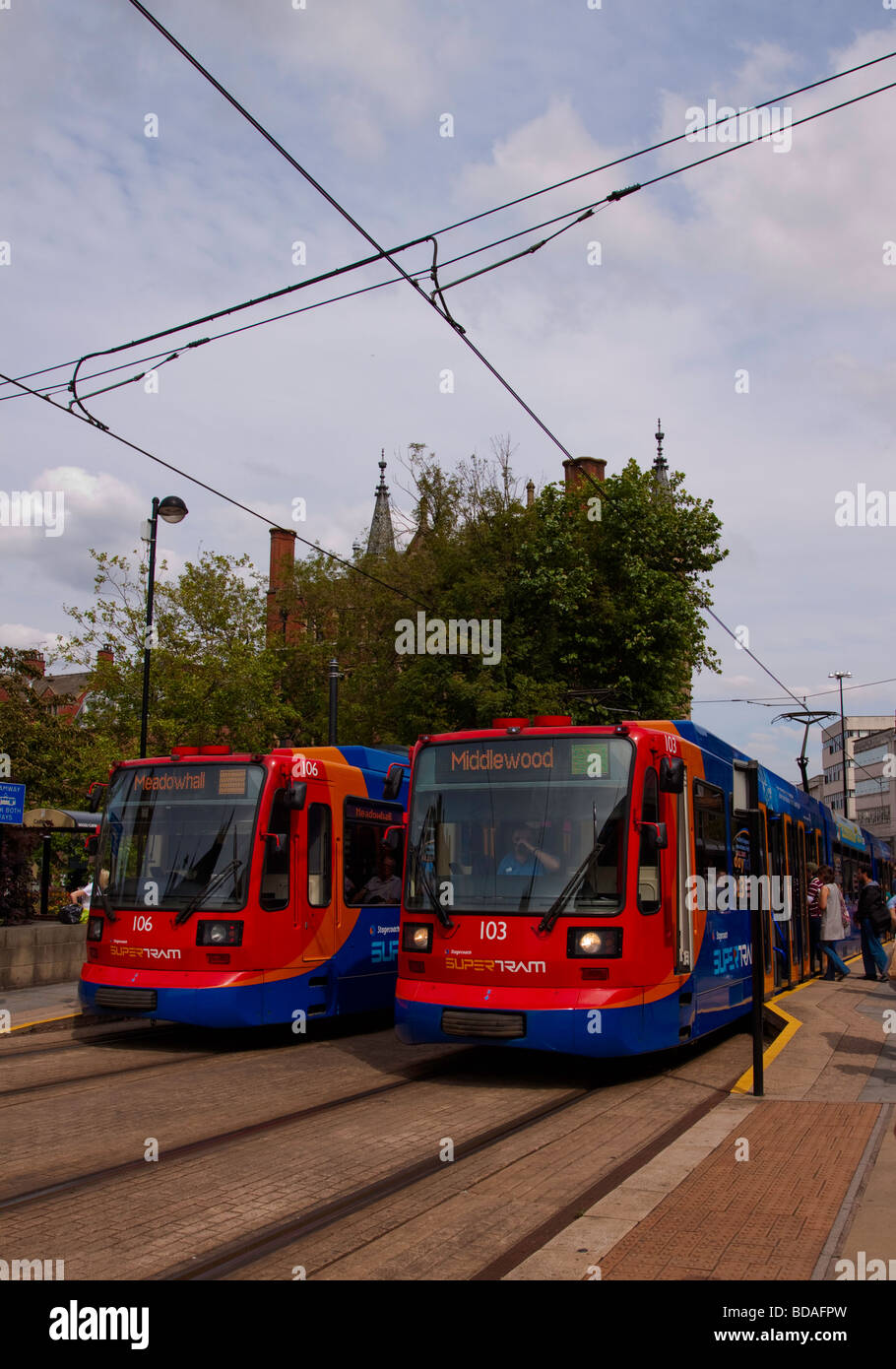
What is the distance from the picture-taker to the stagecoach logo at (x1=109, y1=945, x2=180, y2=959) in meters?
10.9

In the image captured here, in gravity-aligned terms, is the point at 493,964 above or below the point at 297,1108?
above

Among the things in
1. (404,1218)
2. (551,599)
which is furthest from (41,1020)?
(551,599)

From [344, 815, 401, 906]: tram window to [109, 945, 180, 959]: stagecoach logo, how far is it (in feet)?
6.99

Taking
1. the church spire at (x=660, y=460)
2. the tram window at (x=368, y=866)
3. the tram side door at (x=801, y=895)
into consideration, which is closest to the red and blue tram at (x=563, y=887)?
the tram window at (x=368, y=866)

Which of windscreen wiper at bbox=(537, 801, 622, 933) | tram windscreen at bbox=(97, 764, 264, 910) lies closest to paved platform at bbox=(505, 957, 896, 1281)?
windscreen wiper at bbox=(537, 801, 622, 933)

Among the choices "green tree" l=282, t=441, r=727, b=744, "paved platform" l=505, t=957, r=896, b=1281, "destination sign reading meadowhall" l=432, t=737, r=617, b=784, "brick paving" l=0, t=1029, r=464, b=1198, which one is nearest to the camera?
"paved platform" l=505, t=957, r=896, b=1281

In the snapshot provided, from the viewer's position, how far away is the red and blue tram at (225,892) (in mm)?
10875

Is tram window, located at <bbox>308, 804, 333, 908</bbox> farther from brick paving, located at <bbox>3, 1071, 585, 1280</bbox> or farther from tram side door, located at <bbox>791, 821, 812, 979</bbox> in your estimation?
tram side door, located at <bbox>791, 821, 812, 979</bbox>

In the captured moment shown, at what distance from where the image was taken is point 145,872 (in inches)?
448

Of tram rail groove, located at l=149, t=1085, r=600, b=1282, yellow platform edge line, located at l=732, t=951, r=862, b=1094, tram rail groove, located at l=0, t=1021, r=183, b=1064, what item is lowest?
tram rail groove, located at l=0, t=1021, r=183, b=1064

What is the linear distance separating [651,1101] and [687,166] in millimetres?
7313

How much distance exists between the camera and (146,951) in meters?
11.1

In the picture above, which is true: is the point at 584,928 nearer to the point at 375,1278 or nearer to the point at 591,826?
the point at 591,826
